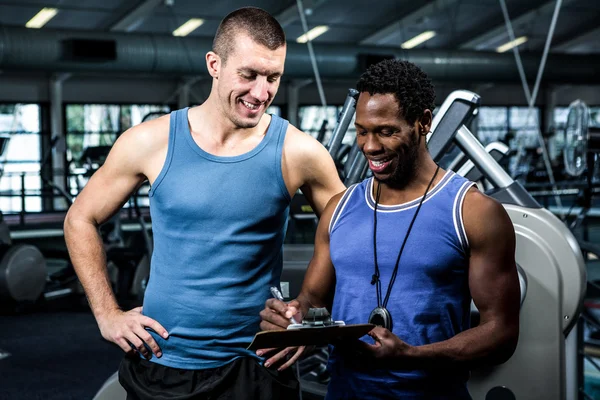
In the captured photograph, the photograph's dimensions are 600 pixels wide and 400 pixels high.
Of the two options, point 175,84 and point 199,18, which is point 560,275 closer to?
point 199,18

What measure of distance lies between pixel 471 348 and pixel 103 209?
0.85 metres

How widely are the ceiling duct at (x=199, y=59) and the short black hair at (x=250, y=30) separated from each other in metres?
8.77

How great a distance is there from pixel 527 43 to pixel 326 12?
5103 millimetres

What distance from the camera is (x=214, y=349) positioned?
60.7 inches

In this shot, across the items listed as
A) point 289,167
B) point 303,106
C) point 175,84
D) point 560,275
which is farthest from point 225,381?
point 303,106

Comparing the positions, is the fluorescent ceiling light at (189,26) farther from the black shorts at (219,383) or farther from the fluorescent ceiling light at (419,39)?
the black shorts at (219,383)

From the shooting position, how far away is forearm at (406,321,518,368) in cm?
127

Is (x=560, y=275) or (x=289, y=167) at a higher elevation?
(x=289, y=167)

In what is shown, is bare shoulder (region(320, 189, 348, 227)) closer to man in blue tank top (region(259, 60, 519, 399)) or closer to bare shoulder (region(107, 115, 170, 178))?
man in blue tank top (region(259, 60, 519, 399))

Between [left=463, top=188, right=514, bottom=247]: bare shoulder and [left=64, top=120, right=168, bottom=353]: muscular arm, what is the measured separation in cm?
68

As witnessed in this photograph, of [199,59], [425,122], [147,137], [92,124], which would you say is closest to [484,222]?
[425,122]

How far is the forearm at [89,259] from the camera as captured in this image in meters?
1.61

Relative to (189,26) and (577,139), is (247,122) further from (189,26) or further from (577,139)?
(189,26)

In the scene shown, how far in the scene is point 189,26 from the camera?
12477 millimetres
